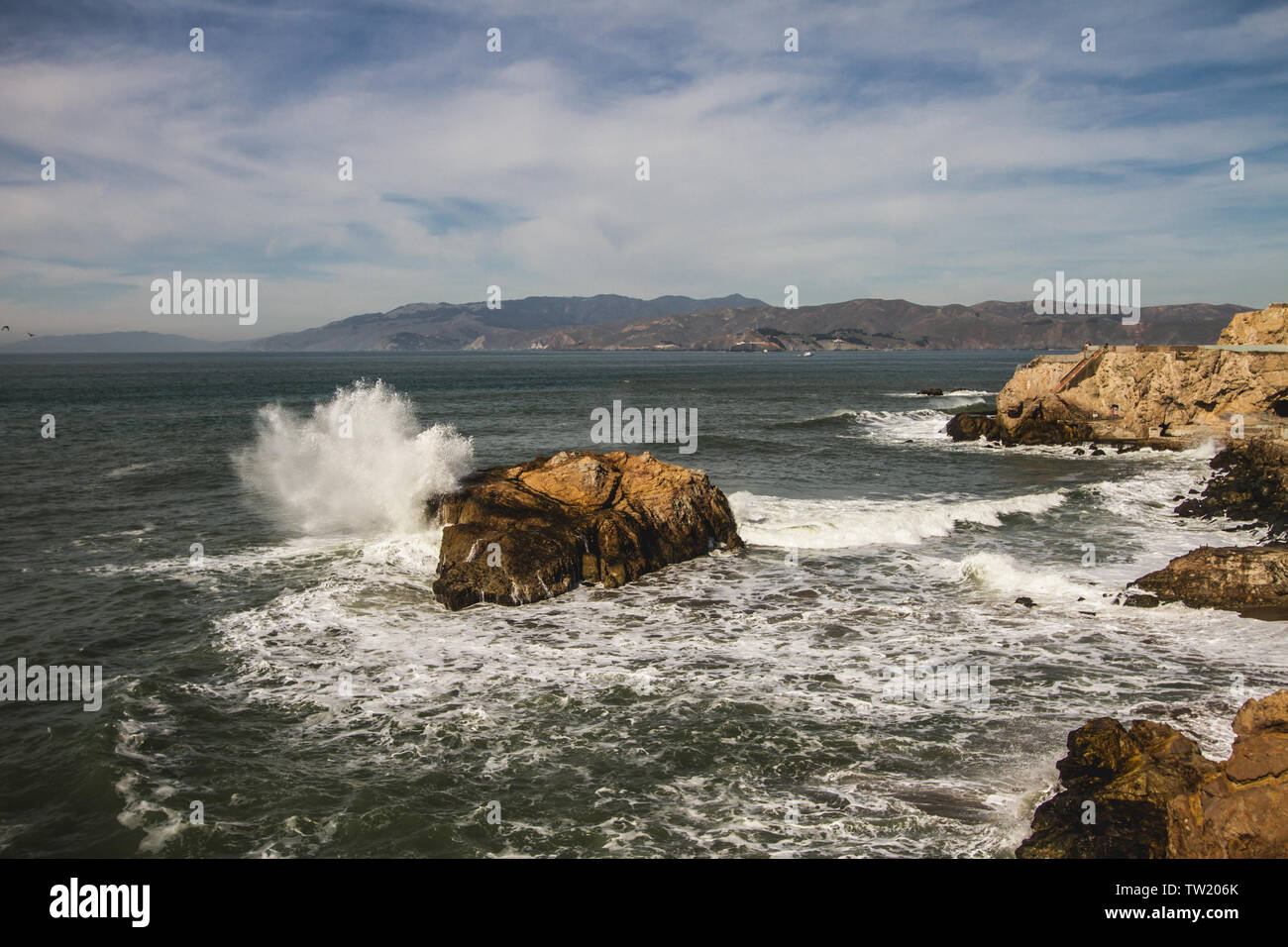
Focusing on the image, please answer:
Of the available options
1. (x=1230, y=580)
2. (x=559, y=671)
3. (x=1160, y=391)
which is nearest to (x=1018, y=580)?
(x=1230, y=580)

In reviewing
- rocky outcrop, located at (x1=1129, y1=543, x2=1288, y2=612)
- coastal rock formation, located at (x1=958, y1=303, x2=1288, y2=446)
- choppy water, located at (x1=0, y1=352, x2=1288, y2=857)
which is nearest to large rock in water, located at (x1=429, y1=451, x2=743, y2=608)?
choppy water, located at (x1=0, y1=352, x2=1288, y2=857)

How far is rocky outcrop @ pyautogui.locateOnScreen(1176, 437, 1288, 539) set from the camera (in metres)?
22.3

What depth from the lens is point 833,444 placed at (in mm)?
40688

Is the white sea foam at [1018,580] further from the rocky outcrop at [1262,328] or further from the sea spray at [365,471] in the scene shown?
the rocky outcrop at [1262,328]

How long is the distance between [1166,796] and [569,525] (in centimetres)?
1243

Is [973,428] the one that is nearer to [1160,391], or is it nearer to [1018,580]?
[1160,391]

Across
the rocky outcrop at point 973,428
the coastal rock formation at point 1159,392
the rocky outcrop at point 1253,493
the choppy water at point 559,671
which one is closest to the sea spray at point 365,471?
the choppy water at point 559,671

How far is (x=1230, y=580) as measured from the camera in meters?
14.7

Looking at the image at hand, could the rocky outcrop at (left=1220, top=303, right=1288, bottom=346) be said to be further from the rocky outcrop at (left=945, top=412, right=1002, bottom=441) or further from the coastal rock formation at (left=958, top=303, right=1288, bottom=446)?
the rocky outcrop at (left=945, top=412, right=1002, bottom=441)

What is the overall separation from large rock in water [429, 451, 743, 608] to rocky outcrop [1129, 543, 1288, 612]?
914 cm

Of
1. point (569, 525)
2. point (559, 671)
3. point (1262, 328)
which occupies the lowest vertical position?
point (559, 671)

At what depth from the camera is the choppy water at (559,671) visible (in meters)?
8.67
